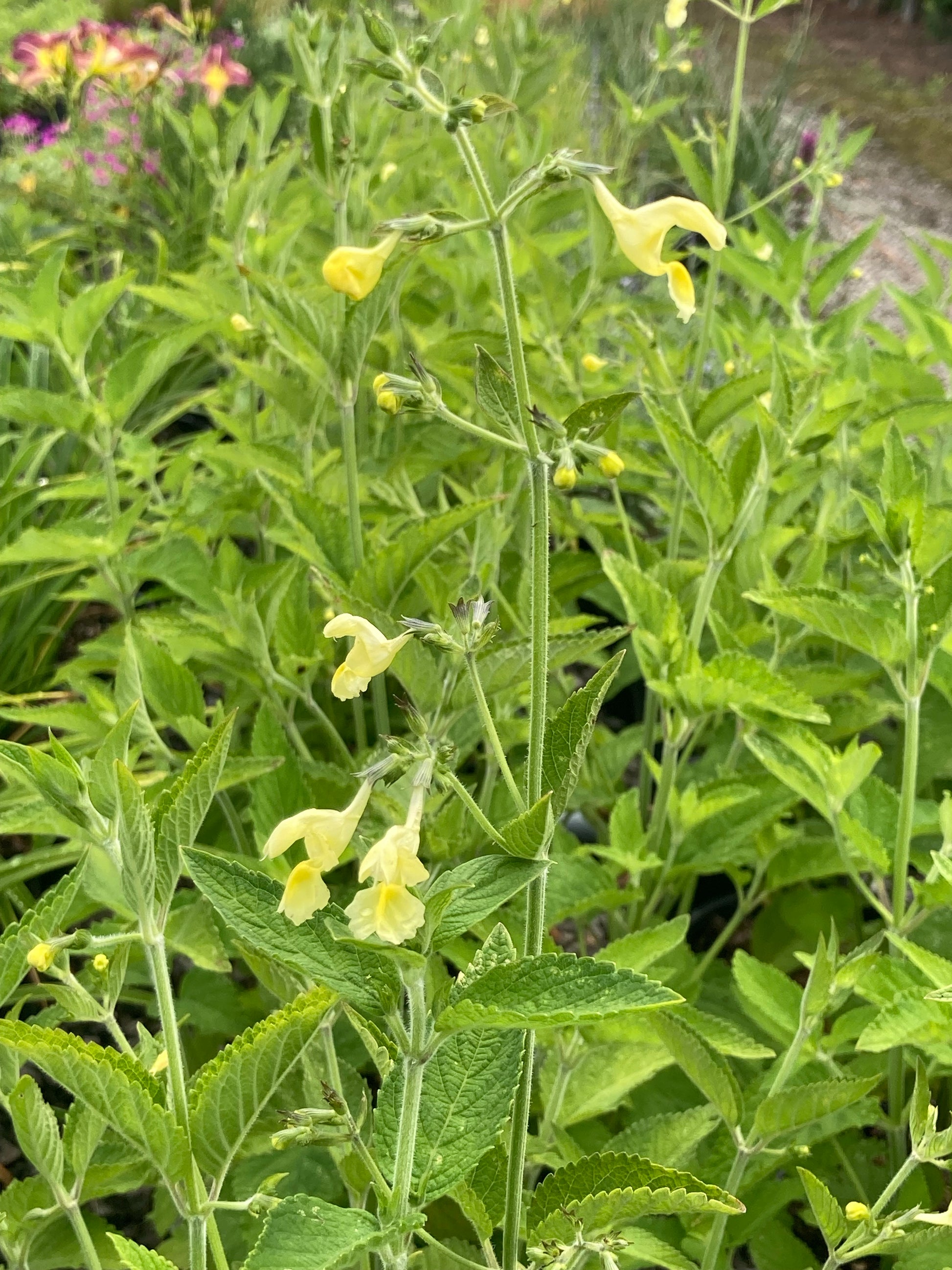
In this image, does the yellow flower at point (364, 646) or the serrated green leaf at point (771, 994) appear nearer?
the yellow flower at point (364, 646)

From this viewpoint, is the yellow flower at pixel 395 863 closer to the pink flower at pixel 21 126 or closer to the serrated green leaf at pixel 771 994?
the serrated green leaf at pixel 771 994

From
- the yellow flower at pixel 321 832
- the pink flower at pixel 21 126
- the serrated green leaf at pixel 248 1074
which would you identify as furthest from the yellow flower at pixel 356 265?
the pink flower at pixel 21 126

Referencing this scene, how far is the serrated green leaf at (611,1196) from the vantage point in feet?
1.63

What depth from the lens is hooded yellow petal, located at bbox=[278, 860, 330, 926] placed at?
0.47 m

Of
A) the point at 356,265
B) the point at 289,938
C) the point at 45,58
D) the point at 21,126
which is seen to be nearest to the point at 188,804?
the point at 289,938

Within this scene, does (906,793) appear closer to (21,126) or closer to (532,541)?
(532,541)

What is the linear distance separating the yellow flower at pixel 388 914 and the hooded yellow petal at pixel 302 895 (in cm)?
3

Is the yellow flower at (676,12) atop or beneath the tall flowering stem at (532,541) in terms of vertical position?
atop

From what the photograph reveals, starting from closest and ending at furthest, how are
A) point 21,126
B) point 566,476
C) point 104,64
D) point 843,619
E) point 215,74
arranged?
point 566,476, point 843,619, point 104,64, point 215,74, point 21,126

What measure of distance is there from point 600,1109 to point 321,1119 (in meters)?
0.36

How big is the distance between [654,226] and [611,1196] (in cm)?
52

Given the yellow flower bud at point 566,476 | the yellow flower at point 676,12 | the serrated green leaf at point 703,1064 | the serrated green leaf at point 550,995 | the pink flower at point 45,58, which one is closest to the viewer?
the serrated green leaf at point 550,995

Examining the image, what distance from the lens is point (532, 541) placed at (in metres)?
0.54

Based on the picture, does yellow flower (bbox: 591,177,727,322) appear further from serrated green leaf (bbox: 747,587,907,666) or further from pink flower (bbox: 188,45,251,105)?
pink flower (bbox: 188,45,251,105)
